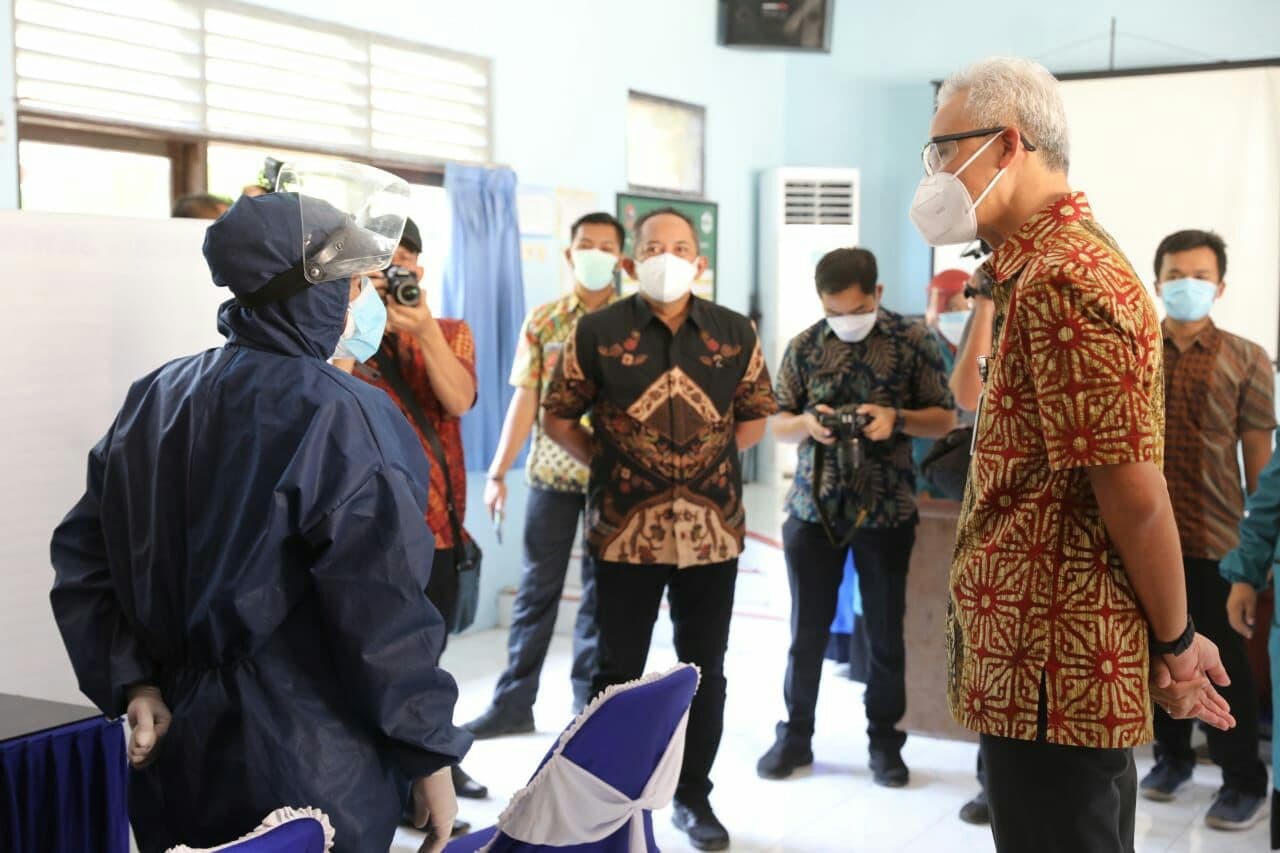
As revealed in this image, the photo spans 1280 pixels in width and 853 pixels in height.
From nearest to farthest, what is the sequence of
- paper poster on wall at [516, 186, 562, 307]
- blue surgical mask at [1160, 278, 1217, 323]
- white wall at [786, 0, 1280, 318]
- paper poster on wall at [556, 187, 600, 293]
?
1. blue surgical mask at [1160, 278, 1217, 323]
2. paper poster on wall at [516, 186, 562, 307]
3. paper poster on wall at [556, 187, 600, 293]
4. white wall at [786, 0, 1280, 318]

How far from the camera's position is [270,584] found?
1569 mm

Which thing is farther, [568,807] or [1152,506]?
[568,807]

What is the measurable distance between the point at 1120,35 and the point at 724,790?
17.6 ft

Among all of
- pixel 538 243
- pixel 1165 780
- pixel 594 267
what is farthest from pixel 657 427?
pixel 538 243

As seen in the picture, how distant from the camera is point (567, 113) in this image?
19.7ft

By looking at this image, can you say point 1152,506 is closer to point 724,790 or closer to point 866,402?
point 866,402

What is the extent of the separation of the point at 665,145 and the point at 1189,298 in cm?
393

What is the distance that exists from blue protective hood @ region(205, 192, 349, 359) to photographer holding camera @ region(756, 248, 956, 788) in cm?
198

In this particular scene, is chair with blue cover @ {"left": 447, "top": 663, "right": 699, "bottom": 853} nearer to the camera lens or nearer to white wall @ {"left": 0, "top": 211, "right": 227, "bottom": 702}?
white wall @ {"left": 0, "top": 211, "right": 227, "bottom": 702}

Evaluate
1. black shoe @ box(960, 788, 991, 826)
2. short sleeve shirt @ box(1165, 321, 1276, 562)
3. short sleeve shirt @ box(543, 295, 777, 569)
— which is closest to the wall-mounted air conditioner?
short sleeve shirt @ box(1165, 321, 1276, 562)

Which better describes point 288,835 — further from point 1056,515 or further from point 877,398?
point 877,398

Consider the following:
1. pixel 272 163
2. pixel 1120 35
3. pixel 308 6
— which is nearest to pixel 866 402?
pixel 272 163

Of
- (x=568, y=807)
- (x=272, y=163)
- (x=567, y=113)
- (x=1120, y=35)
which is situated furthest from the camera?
(x=1120, y=35)

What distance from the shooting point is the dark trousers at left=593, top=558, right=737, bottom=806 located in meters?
2.96
